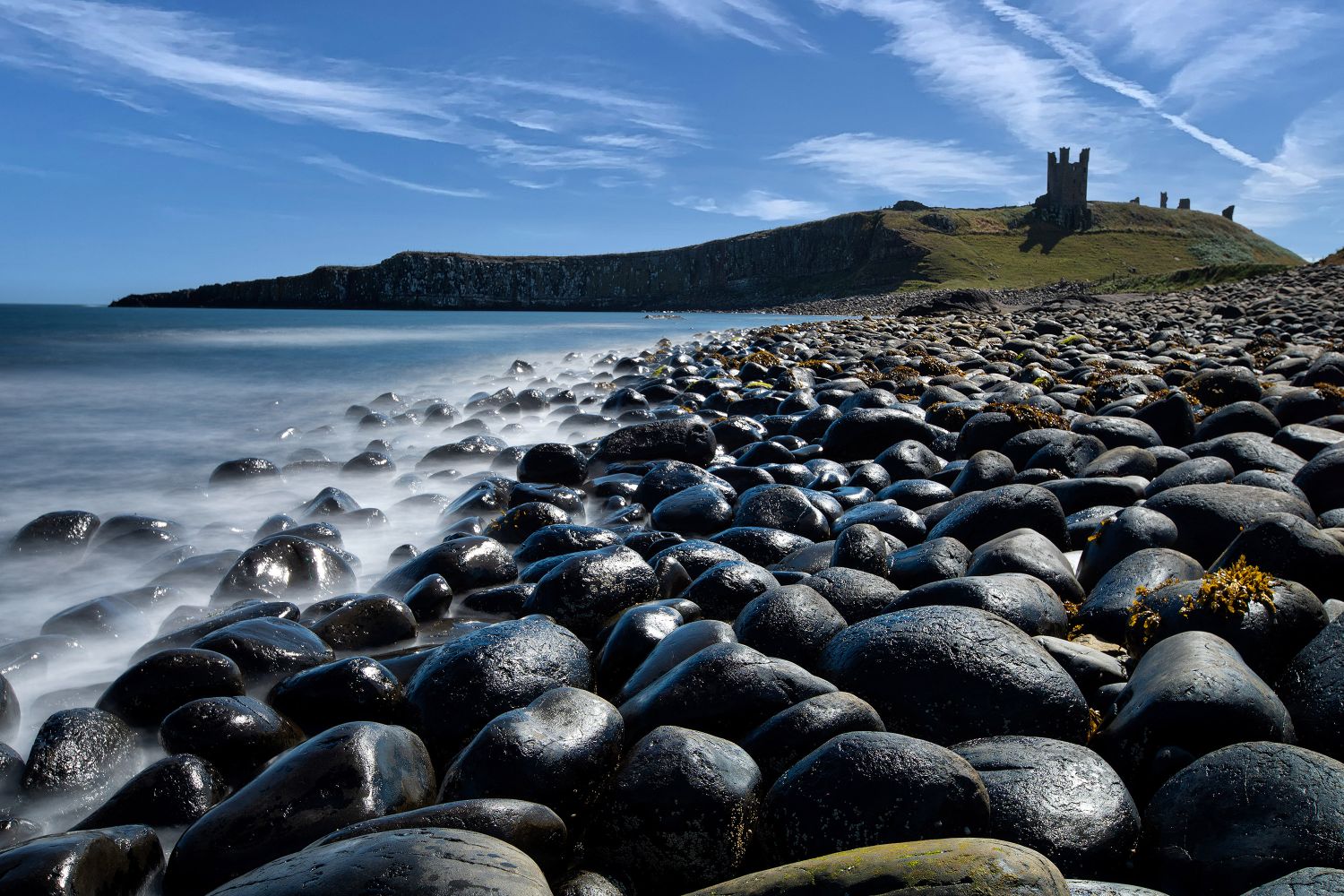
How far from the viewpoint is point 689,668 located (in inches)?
108

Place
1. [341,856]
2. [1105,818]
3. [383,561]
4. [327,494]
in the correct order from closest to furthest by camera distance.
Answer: [341,856] < [1105,818] < [383,561] < [327,494]

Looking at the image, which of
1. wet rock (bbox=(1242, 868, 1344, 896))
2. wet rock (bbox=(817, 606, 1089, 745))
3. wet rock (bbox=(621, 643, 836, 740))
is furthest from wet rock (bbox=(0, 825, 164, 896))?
wet rock (bbox=(1242, 868, 1344, 896))

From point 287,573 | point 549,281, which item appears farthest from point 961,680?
point 549,281

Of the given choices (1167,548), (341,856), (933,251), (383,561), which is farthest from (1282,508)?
(933,251)

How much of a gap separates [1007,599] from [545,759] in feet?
6.31

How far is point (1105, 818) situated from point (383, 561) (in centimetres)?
490

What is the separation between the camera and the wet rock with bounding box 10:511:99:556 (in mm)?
6273

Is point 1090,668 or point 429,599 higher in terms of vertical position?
point 1090,668

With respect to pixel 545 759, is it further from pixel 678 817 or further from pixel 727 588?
pixel 727 588

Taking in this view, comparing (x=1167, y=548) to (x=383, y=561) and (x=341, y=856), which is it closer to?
(x=341, y=856)

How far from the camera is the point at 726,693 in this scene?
2625 millimetres

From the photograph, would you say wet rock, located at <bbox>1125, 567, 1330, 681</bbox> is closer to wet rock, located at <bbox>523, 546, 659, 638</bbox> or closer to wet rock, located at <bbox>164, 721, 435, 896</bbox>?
wet rock, located at <bbox>523, 546, 659, 638</bbox>

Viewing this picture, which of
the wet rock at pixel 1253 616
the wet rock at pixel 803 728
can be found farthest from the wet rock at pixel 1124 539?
the wet rock at pixel 803 728

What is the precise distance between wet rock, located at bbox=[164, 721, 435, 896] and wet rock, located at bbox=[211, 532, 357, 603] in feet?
8.95
